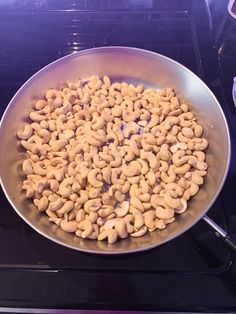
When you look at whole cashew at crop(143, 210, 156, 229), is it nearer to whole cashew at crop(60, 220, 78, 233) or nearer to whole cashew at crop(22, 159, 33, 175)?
whole cashew at crop(60, 220, 78, 233)

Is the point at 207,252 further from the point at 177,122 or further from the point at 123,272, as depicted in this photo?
the point at 177,122

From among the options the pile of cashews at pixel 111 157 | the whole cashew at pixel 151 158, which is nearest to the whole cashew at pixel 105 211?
the pile of cashews at pixel 111 157

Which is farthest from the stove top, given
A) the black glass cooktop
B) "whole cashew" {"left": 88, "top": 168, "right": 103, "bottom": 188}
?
"whole cashew" {"left": 88, "top": 168, "right": 103, "bottom": 188}

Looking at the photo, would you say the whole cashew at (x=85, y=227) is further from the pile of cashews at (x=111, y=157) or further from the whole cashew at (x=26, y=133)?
the whole cashew at (x=26, y=133)

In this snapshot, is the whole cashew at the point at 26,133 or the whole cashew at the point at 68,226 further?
the whole cashew at the point at 26,133

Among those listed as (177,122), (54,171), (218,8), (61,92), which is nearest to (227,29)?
(218,8)
